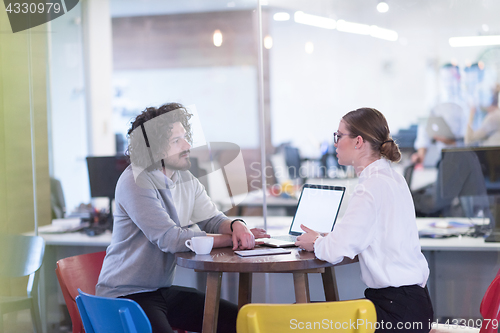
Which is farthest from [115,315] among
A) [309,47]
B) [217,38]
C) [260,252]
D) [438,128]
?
[217,38]

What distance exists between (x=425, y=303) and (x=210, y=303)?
0.71 meters

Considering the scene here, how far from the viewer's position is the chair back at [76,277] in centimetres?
198

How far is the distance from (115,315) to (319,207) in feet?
3.09

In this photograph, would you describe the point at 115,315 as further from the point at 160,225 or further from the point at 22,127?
the point at 22,127

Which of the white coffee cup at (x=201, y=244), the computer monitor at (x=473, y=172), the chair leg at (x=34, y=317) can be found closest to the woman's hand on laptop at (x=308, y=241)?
the white coffee cup at (x=201, y=244)

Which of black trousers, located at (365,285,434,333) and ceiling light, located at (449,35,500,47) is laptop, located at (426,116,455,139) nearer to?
ceiling light, located at (449,35,500,47)

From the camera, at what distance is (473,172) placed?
8.94 feet

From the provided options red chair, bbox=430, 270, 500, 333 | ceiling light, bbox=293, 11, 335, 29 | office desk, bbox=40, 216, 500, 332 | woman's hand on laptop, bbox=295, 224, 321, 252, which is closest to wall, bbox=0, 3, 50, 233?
office desk, bbox=40, 216, 500, 332

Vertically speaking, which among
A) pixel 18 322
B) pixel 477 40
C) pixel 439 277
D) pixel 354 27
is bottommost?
pixel 18 322

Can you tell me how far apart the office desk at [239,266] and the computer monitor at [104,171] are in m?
1.31

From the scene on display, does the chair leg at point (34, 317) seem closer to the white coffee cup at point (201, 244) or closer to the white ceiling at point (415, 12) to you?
the white coffee cup at point (201, 244)

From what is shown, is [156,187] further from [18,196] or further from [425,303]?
[18,196]

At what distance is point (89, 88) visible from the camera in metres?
4.14

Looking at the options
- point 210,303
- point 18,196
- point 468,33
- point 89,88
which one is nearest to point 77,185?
point 18,196
